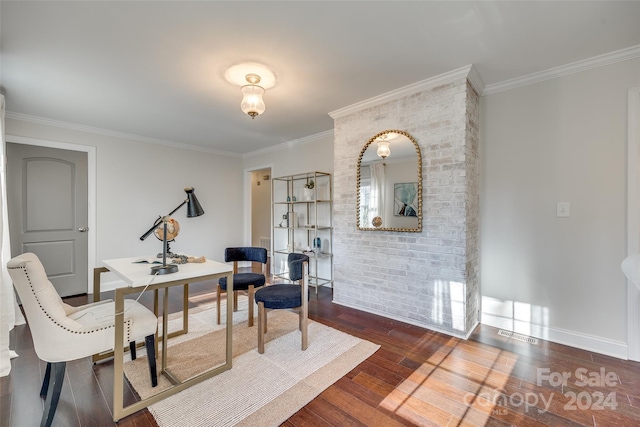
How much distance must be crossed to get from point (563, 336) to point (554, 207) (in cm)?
112

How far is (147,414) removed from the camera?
5.18 feet

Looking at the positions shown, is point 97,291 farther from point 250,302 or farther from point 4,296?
point 250,302

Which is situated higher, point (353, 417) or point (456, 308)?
point (456, 308)

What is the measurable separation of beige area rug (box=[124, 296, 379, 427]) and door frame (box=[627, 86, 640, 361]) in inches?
76.8

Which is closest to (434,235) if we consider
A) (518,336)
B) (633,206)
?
(518,336)

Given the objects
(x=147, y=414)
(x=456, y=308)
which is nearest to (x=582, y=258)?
(x=456, y=308)

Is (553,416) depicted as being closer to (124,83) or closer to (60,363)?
(60,363)

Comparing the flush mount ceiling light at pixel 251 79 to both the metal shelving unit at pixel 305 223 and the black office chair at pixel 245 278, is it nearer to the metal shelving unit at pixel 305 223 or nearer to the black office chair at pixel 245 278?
the black office chair at pixel 245 278

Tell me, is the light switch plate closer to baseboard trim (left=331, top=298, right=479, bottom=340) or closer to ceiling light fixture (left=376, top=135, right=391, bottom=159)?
baseboard trim (left=331, top=298, right=479, bottom=340)

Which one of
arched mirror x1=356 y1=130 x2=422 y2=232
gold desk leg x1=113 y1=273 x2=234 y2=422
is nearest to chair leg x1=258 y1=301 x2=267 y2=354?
gold desk leg x1=113 y1=273 x2=234 y2=422

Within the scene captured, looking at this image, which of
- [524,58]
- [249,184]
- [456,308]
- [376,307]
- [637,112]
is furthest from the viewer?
[249,184]

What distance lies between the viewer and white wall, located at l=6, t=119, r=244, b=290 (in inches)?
159

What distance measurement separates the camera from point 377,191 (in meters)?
3.10

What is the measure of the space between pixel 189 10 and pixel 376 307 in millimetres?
3074
